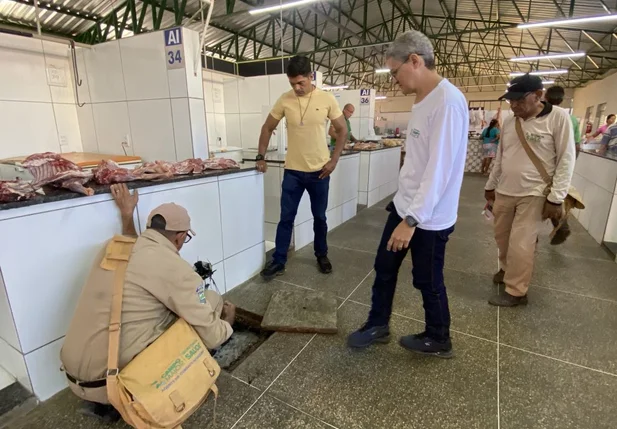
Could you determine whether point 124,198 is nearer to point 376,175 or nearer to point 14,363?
point 14,363

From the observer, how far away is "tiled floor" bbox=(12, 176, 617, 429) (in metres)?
1.37

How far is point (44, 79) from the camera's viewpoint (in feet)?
10.8

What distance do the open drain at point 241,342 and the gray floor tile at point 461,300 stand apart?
0.70m

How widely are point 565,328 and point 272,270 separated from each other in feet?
6.42

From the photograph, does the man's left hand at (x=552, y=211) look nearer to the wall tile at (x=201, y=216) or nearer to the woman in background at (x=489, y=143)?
the wall tile at (x=201, y=216)

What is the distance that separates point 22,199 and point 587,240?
15.4 ft

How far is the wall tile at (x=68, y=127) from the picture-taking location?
3.45 m

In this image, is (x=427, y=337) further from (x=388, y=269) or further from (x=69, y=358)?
(x=69, y=358)

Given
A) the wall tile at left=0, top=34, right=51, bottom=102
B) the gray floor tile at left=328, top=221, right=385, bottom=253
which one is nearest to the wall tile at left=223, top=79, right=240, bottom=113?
the wall tile at left=0, top=34, right=51, bottom=102

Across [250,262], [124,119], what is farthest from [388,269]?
[124,119]

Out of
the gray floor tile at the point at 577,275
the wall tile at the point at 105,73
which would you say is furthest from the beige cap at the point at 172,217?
the gray floor tile at the point at 577,275

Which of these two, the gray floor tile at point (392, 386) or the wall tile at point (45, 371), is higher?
the wall tile at point (45, 371)

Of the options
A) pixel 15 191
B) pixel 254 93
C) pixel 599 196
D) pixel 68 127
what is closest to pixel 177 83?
pixel 68 127

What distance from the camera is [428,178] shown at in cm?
134
